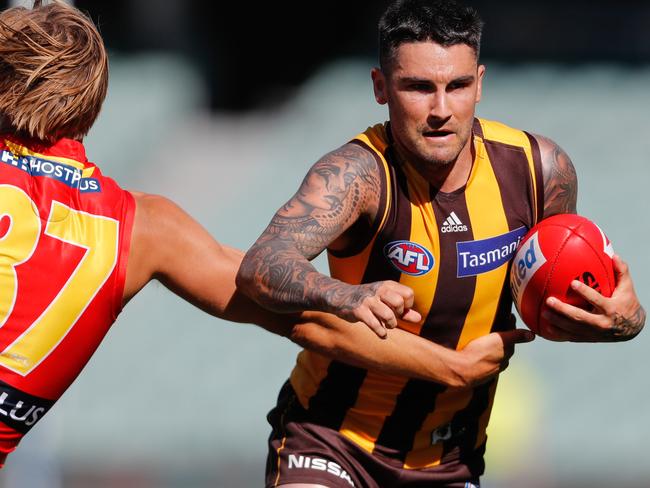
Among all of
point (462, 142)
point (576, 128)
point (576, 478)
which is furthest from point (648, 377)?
point (462, 142)

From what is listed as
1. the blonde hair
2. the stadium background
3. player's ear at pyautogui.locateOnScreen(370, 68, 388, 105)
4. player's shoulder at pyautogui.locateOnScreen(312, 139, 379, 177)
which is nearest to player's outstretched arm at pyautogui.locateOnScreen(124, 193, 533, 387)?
the blonde hair

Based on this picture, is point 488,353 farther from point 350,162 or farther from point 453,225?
point 350,162

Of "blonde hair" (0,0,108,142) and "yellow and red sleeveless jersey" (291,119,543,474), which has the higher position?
"blonde hair" (0,0,108,142)

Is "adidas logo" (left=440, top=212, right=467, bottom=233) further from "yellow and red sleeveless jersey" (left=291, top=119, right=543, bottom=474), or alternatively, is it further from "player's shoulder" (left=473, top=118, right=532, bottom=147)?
"player's shoulder" (left=473, top=118, right=532, bottom=147)

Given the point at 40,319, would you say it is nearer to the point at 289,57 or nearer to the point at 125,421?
the point at 125,421

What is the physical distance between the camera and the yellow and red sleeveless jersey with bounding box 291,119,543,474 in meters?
3.89

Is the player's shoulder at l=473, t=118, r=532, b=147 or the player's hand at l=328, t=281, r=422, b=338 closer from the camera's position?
the player's hand at l=328, t=281, r=422, b=338

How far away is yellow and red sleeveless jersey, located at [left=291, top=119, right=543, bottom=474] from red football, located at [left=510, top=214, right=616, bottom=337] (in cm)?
16

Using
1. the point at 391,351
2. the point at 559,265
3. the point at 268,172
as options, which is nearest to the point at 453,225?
the point at 559,265

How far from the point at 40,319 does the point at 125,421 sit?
6.14 metres

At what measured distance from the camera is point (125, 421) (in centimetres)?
911

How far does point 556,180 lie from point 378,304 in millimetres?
1239

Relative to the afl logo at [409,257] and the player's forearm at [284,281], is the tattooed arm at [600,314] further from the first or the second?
the player's forearm at [284,281]

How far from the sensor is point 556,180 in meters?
4.00
